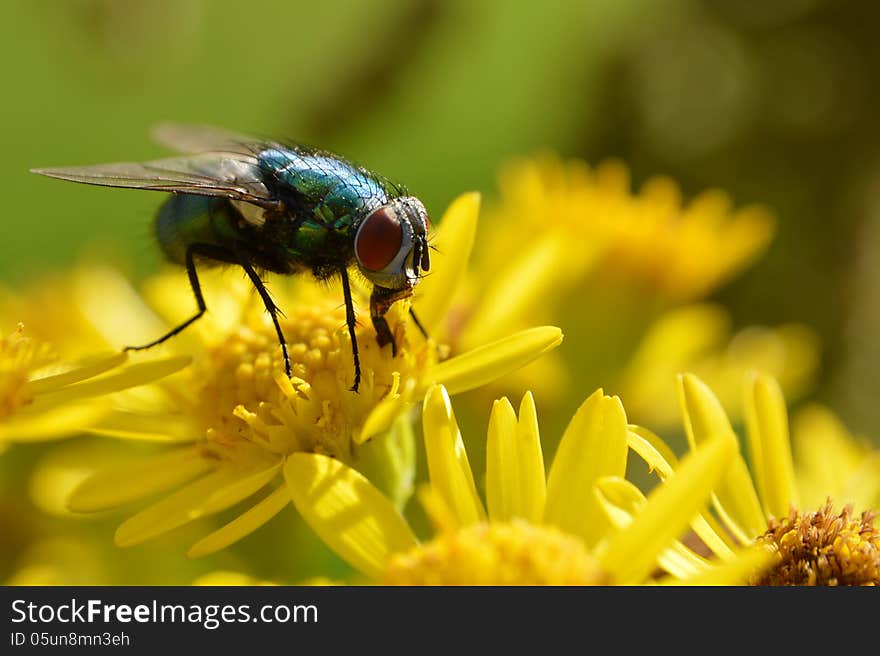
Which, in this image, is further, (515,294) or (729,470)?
(515,294)

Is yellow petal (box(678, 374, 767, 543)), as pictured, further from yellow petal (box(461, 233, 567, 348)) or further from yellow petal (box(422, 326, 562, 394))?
yellow petal (box(461, 233, 567, 348))

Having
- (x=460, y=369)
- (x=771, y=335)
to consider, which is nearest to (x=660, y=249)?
(x=771, y=335)

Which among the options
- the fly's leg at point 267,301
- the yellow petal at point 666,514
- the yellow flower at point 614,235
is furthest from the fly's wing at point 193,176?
the yellow petal at point 666,514

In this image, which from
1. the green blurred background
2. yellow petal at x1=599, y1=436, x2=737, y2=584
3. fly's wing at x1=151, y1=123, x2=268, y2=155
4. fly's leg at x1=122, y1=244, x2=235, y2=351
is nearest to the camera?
yellow petal at x1=599, y1=436, x2=737, y2=584

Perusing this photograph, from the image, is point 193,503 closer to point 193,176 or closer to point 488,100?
point 193,176

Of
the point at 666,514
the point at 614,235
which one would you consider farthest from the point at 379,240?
the point at 614,235

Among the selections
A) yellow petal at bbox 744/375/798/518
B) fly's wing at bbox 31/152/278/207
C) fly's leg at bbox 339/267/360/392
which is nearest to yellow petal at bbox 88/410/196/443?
fly's leg at bbox 339/267/360/392
